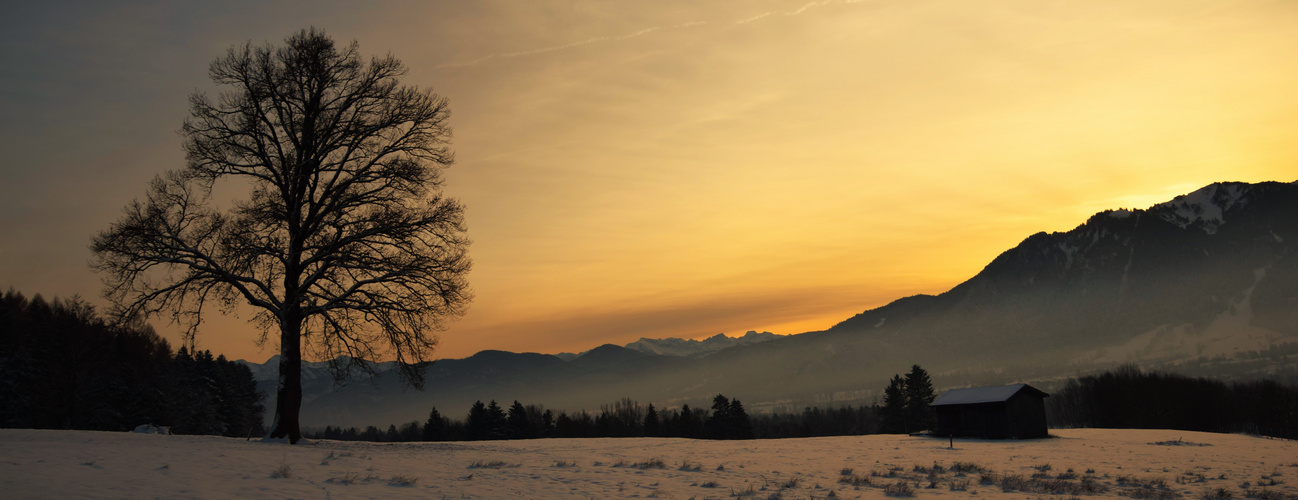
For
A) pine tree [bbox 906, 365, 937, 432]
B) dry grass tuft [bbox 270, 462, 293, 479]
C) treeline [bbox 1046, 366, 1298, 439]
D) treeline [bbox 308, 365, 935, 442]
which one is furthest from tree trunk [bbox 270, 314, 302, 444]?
treeline [bbox 1046, 366, 1298, 439]

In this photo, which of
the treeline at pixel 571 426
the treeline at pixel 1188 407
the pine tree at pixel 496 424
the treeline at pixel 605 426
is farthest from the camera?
the treeline at pixel 605 426

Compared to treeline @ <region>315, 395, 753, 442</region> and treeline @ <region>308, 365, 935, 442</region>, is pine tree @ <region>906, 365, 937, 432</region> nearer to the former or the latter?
treeline @ <region>308, 365, 935, 442</region>

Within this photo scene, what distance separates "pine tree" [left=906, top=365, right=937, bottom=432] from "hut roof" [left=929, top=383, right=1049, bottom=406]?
35.6 meters

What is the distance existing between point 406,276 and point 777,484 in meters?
13.2

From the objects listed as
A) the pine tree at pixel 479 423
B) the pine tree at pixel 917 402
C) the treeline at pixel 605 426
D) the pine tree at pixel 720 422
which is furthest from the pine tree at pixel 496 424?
the pine tree at pixel 917 402

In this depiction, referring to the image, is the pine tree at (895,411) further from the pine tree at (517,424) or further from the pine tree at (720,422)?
the pine tree at (517,424)

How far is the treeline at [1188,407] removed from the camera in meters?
87.5

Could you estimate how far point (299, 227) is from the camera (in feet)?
75.3

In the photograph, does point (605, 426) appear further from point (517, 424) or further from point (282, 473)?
point (282, 473)

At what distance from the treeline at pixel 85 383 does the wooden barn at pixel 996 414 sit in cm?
5686

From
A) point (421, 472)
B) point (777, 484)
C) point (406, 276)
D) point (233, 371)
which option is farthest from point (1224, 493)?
point (233, 371)

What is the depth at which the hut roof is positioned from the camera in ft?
178

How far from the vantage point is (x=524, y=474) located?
16953 mm

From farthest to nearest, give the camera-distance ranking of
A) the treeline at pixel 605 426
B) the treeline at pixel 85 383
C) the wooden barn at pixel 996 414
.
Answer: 1. the treeline at pixel 605 426
2. the wooden barn at pixel 996 414
3. the treeline at pixel 85 383
